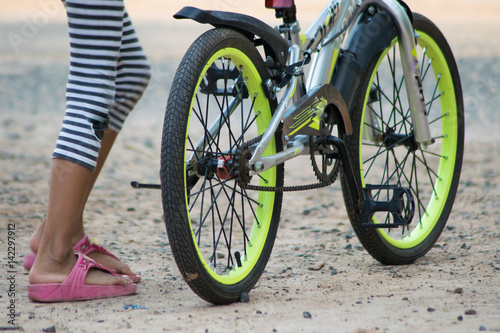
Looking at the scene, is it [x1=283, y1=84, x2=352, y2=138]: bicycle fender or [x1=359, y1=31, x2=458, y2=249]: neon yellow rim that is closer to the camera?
[x1=283, y1=84, x2=352, y2=138]: bicycle fender

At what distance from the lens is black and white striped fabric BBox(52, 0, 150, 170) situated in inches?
82.9

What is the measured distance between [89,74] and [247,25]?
552 millimetres

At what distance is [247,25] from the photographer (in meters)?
2.15

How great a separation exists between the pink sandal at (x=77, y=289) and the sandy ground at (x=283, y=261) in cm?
4

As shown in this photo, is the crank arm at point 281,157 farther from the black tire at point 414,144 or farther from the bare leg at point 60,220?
the bare leg at point 60,220

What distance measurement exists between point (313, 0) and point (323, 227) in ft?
67.2

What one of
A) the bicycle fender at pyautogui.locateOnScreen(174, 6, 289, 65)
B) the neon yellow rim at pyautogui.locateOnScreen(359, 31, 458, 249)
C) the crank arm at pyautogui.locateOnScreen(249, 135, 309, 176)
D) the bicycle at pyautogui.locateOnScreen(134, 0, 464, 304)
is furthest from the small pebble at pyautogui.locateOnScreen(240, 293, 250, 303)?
the neon yellow rim at pyautogui.locateOnScreen(359, 31, 458, 249)

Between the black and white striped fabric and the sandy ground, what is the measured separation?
0.54 meters

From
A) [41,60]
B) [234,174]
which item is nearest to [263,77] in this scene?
[234,174]

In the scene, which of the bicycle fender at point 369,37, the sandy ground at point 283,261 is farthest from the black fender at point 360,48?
the sandy ground at point 283,261

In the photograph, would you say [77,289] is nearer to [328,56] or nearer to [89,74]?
[89,74]

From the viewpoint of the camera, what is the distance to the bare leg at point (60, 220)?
2133 mm

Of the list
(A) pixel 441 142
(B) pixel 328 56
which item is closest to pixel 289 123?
(B) pixel 328 56

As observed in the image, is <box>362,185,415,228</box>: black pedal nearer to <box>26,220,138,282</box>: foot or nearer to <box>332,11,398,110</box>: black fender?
<box>332,11,398,110</box>: black fender
